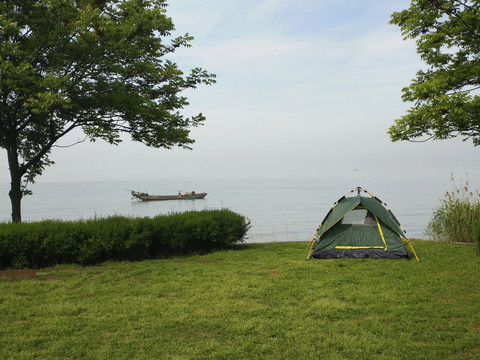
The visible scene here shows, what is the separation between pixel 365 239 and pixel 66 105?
28.5 feet

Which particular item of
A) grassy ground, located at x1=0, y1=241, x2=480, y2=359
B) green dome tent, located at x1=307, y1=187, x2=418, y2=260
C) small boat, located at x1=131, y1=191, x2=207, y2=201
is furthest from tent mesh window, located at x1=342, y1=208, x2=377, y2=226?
small boat, located at x1=131, y1=191, x2=207, y2=201

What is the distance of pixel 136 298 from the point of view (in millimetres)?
7012

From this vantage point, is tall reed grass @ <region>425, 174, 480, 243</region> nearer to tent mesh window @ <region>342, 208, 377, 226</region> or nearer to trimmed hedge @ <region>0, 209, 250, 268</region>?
tent mesh window @ <region>342, 208, 377, 226</region>

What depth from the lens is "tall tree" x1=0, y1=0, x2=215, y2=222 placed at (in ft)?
35.4

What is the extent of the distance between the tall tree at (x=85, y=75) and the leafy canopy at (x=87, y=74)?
0.10ft

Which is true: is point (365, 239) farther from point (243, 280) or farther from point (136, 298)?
point (136, 298)

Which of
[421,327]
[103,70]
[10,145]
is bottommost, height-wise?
[421,327]

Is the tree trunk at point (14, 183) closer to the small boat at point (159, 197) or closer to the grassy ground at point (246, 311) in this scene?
the grassy ground at point (246, 311)

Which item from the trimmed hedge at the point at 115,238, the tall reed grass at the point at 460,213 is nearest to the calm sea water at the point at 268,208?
the trimmed hedge at the point at 115,238

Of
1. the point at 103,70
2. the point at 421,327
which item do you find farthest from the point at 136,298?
the point at 103,70

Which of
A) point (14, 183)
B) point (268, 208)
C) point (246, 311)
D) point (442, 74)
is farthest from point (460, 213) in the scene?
point (268, 208)

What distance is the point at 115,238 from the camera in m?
9.88

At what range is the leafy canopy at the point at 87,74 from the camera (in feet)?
35.4

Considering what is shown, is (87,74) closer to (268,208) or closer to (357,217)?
(357,217)
